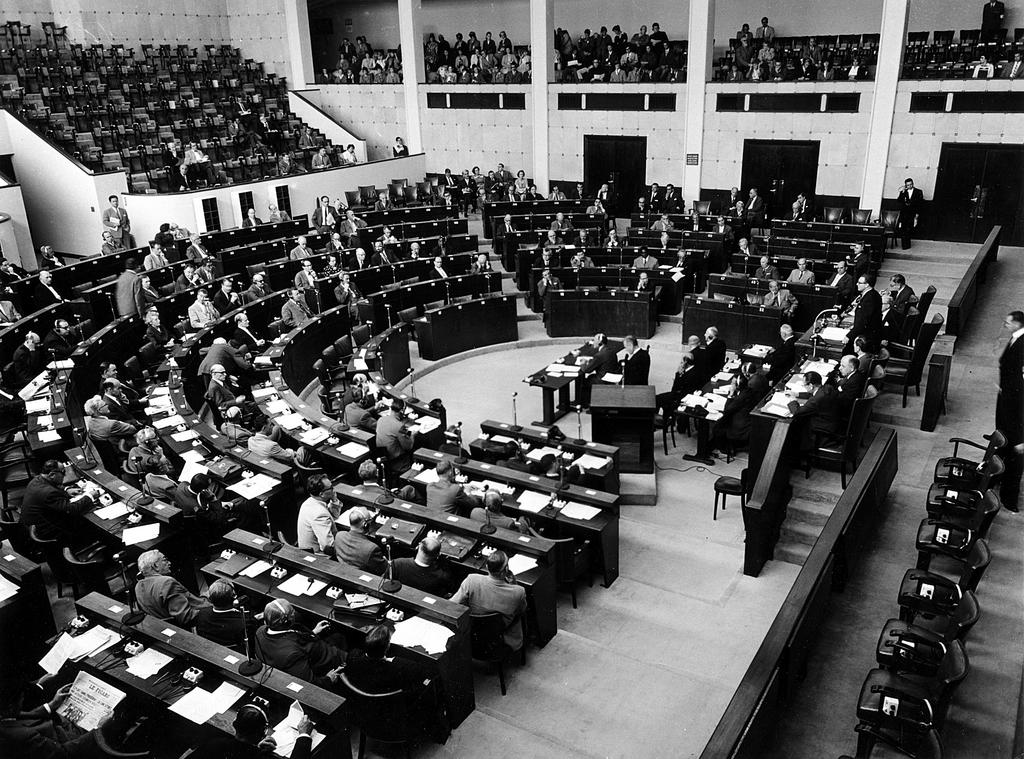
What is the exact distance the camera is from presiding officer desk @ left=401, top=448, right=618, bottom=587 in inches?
314

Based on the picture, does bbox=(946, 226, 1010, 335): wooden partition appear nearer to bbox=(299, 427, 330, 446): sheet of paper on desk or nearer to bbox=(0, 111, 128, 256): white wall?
bbox=(299, 427, 330, 446): sheet of paper on desk

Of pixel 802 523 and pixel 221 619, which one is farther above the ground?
pixel 221 619

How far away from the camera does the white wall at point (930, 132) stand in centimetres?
1880

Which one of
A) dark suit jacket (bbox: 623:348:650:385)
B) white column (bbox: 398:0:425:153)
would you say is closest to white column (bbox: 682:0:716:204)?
→ white column (bbox: 398:0:425:153)

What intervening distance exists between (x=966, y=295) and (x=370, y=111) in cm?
2073

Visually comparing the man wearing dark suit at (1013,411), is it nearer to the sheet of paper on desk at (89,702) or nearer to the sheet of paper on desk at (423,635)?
the sheet of paper on desk at (423,635)

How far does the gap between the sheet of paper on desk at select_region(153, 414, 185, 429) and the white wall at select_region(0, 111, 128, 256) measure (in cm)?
1239

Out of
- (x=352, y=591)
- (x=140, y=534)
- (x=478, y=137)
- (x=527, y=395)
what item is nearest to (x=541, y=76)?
(x=478, y=137)

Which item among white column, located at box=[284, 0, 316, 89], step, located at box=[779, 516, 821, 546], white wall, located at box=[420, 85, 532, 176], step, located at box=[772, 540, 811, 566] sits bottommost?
step, located at box=[772, 540, 811, 566]

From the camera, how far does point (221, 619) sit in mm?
6254

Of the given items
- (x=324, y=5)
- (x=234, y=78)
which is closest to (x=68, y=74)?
(x=234, y=78)

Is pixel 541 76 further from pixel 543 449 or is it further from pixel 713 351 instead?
pixel 543 449

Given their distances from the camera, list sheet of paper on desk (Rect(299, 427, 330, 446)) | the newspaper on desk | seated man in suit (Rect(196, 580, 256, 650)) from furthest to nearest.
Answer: sheet of paper on desk (Rect(299, 427, 330, 446))
seated man in suit (Rect(196, 580, 256, 650))
the newspaper on desk

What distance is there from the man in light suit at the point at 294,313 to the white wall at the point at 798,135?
13152 mm
